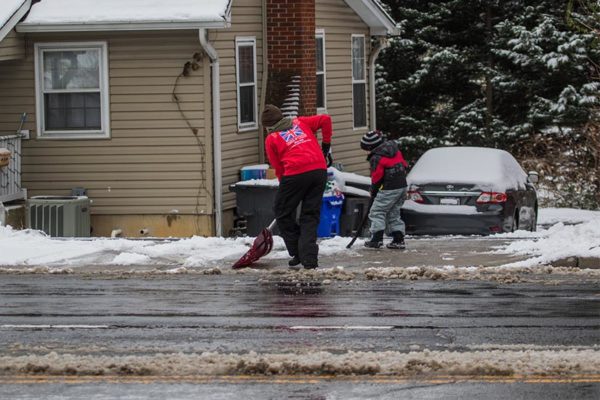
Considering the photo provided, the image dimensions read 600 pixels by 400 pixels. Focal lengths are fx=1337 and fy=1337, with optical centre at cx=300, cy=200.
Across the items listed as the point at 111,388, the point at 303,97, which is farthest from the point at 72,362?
the point at 303,97

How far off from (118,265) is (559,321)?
6.34 m

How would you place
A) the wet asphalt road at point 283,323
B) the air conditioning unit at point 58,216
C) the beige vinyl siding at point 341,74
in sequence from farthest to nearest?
the beige vinyl siding at point 341,74, the air conditioning unit at point 58,216, the wet asphalt road at point 283,323

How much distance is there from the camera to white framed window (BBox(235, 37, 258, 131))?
2214 cm

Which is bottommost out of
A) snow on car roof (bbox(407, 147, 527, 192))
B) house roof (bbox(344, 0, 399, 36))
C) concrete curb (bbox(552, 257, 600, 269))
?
concrete curb (bbox(552, 257, 600, 269))

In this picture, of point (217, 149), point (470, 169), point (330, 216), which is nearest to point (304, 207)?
point (330, 216)

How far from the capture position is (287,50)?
902 inches

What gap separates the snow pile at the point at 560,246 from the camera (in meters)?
14.6

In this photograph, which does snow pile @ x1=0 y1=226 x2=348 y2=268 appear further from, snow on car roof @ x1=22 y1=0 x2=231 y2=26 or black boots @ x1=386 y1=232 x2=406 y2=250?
snow on car roof @ x1=22 y1=0 x2=231 y2=26

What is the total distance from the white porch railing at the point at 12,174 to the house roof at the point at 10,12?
5.60 feet

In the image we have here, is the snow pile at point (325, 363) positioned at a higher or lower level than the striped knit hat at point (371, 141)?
lower

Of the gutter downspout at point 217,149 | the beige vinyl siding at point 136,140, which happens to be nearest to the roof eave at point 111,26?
the beige vinyl siding at point 136,140

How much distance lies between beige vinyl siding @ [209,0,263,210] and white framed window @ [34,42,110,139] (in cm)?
188

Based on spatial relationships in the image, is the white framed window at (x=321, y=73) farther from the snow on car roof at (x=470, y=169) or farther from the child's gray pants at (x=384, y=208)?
the child's gray pants at (x=384, y=208)

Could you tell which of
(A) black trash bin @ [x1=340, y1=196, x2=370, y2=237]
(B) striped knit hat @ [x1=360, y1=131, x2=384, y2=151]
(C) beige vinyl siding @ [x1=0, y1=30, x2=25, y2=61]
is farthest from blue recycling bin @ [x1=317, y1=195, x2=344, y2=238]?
(C) beige vinyl siding @ [x1=0, y1=30, x2=25, y2=61]
